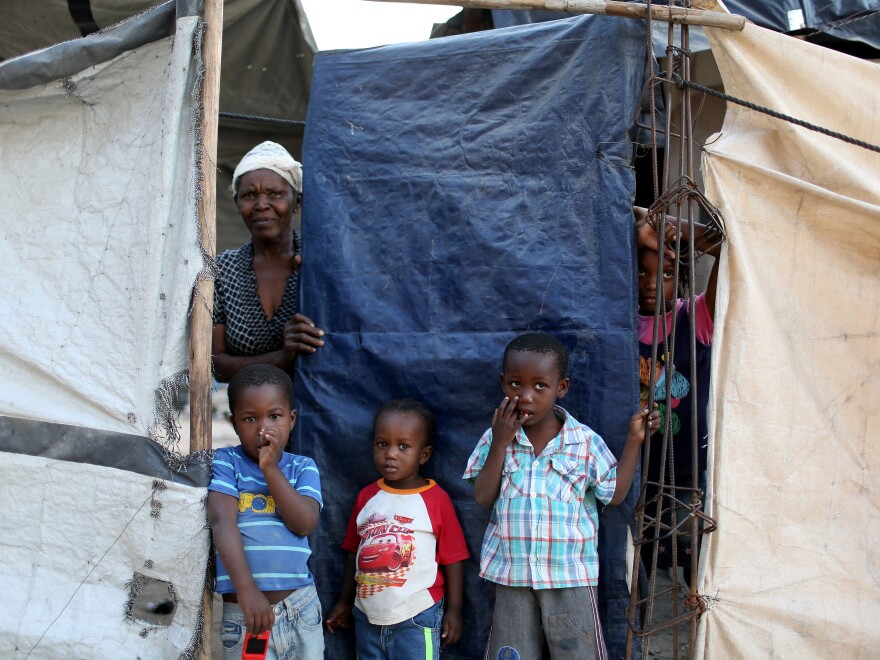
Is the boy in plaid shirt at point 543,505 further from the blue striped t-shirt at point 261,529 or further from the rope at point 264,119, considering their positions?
the rope at point 264,119

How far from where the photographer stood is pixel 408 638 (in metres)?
2.42

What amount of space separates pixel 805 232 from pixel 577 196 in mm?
680

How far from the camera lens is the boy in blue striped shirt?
2.21 m

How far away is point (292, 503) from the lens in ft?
7.36

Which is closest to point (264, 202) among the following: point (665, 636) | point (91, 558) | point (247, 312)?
point (247, 312)

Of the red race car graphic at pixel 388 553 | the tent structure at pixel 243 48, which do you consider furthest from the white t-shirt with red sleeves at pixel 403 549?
the tent structure at pixel 243 48

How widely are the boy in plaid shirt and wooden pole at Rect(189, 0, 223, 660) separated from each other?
804mm

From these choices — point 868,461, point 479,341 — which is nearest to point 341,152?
point 479,341

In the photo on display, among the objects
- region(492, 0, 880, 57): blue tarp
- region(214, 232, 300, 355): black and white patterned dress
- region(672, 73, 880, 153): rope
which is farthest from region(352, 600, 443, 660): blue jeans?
region(492, 0, 880, 57): blue tarp

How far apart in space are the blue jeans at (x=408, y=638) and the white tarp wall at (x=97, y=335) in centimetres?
54

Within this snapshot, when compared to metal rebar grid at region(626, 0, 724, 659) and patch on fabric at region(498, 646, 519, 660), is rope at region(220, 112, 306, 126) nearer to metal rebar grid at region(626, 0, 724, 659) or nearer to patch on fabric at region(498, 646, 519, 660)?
metal rebar grid at region(626, 0, 724, 659)

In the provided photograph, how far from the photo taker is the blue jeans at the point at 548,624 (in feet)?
7.50

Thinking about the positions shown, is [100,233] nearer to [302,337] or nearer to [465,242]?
[302,337]

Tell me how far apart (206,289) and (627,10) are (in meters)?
1.48
